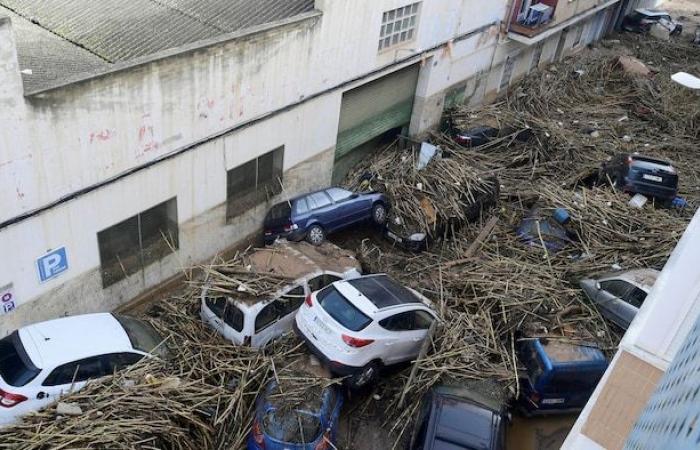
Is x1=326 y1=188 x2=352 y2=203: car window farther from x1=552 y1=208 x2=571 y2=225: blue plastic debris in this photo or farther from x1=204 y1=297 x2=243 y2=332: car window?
x1=552 y1=208 x2=571 y2=225: blue plastic debris

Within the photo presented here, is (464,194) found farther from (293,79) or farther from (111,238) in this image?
(111,238)

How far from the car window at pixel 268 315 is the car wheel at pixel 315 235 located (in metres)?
3.52

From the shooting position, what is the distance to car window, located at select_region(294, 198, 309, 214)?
14773 millimetres

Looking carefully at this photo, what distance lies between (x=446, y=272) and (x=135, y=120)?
6959mm

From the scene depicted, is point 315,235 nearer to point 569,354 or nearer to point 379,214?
point 379,214

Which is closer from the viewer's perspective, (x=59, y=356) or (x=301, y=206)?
(x=59, y=356)

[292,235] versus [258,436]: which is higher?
[258,436]

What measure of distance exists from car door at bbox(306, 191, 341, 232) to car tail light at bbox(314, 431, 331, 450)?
6193 millimetres

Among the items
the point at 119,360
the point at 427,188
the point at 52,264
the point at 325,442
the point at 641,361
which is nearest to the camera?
the point at 641,361

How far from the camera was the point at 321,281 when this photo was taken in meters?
12.2

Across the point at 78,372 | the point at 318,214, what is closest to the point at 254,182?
the point at 318,214

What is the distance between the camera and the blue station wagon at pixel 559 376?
10.9m

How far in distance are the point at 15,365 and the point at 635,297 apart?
11.1 meters

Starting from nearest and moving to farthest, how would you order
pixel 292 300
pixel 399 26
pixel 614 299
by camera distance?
pixel 292 300, pixel 614 299, pixel 399 26
